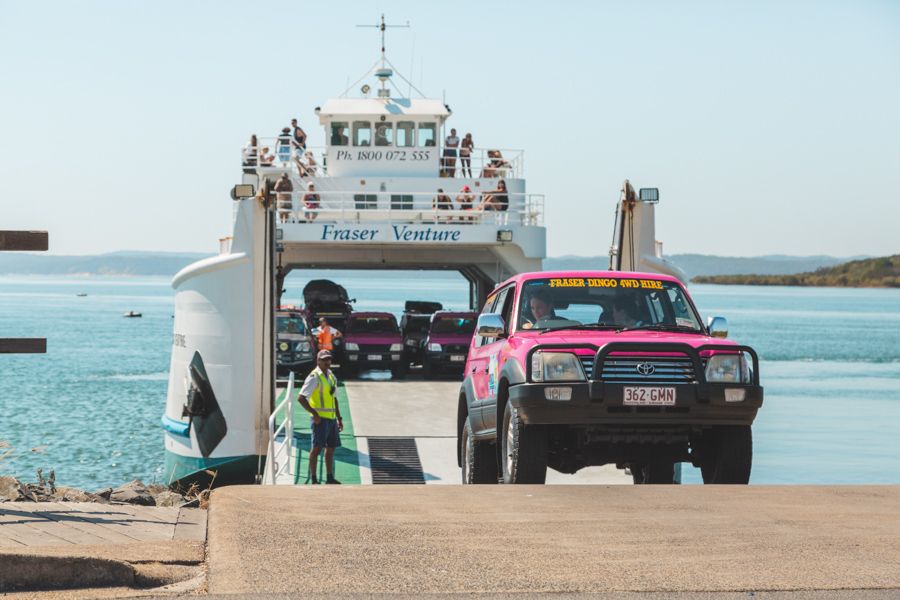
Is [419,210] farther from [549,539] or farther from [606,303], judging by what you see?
[549,539]

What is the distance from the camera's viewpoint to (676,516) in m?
7.48

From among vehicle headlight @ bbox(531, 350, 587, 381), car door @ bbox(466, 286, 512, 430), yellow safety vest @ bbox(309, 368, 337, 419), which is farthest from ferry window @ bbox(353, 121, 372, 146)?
vehicle headlight @ bbox(531, 350, 587, 381)

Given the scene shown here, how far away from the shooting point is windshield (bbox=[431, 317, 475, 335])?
28.1 m

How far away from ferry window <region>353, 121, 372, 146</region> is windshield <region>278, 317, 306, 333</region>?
6.57 meters

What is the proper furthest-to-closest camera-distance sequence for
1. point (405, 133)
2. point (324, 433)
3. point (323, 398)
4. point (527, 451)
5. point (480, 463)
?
point (405, 133) < point (324, 433) < point (323, 398) < point (480, 463) < point (527, 451)

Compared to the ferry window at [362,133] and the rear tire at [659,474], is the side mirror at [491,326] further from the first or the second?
the ferry window at [362,133]

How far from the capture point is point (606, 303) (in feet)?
33.7

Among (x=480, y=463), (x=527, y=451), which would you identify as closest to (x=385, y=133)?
(x=480, y=463)

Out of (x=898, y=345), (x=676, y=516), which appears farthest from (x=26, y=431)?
(x=898, y=345)

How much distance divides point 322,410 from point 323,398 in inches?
6.1

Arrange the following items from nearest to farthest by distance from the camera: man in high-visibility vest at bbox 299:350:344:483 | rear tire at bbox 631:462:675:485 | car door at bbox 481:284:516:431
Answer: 1. car door at bbox 481:284:516:431
2. rear tire at bbox 631:462:675:485
3. man in high-visibility vest at bbox 299:350:344:483

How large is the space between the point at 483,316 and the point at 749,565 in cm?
415

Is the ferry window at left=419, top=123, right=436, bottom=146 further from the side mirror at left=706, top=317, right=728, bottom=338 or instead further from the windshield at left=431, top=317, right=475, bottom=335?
the side mirror at left=706, top=317, right=728, bottom=338

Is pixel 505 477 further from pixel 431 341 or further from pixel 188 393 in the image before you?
pixel 431 341
